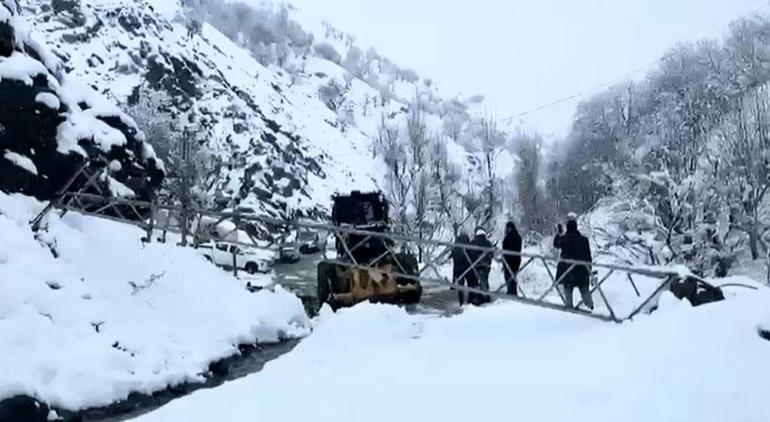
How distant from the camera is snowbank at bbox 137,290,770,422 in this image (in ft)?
18.7

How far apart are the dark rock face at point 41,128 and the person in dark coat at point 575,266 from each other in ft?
30.1

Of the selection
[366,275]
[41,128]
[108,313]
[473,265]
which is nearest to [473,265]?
[473,265]

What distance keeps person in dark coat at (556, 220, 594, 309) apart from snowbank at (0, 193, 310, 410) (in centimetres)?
460

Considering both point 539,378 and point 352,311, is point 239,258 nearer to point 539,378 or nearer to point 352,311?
point 352,311

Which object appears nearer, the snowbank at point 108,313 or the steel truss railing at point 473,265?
the snowbank at point 108,313

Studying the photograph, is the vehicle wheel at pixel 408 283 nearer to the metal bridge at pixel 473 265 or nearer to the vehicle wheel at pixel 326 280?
the metal bridge at pixel 473 265

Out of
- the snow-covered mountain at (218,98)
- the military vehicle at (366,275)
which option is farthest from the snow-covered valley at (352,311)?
the snow-covered mountain at (218,98)

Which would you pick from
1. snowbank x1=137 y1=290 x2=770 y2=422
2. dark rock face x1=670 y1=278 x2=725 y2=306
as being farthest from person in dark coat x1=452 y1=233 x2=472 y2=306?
dark rock face x1=670 y1=278 x2=725 y2=306

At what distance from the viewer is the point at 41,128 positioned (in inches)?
528

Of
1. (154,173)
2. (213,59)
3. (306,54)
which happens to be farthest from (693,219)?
(306,54)

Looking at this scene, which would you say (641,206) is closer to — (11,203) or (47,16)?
(11,203)

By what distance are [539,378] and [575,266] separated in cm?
554

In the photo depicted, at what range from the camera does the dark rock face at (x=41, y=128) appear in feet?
41.9

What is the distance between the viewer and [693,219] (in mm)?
23375
